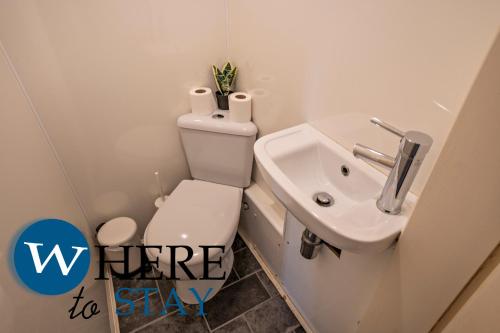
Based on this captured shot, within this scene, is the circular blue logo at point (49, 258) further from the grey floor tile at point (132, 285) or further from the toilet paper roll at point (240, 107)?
the toilet paper roll at point (240, 107)

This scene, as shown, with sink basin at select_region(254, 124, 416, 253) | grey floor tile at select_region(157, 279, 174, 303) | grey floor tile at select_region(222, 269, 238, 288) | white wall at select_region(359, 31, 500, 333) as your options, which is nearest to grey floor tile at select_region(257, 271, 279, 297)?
grey floor tile at select_region(222, 269, 238, 288)

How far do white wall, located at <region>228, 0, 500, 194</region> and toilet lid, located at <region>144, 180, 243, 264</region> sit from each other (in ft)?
1.49

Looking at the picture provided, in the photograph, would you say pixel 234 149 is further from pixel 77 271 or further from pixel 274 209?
pixel 77 271

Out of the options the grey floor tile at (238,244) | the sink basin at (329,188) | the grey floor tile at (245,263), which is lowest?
the grey floor tile at (245,263)

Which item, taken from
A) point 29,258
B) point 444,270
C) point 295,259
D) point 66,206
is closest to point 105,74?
point 66,206

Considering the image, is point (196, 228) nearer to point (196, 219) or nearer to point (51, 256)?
point (196, 219)

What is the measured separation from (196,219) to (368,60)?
880mm

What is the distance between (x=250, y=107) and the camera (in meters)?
1.20

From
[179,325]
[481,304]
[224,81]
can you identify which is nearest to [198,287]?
[179,325]

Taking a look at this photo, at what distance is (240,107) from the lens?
117 centimetres

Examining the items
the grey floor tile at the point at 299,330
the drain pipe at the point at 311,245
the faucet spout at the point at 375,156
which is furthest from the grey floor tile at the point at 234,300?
the faucet spout at the point at 375,156

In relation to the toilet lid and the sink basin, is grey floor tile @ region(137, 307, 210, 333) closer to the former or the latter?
the toilet lid

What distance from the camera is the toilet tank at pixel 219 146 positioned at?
1.20 meters

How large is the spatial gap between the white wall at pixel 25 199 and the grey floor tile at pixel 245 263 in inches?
26.5
